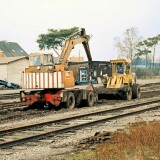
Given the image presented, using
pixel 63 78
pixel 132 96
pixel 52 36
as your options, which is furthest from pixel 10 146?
pixel 52 36

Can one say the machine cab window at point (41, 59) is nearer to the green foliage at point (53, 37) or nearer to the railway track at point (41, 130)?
the railway track at point (41, 130)

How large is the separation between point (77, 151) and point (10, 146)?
1.97m

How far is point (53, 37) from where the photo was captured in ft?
282

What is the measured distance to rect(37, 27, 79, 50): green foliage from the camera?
85.6 metres

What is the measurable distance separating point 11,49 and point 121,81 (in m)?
59.6

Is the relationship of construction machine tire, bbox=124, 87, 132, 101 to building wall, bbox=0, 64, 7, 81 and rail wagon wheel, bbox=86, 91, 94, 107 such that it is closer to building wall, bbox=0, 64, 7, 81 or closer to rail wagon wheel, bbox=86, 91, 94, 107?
rail wagon wheel, bbox=86, 91, 94, 107

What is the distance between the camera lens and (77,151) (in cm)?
909

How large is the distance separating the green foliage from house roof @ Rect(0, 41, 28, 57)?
5223 millimetres

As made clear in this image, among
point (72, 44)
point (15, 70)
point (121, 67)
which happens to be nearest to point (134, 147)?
point (72, 44)

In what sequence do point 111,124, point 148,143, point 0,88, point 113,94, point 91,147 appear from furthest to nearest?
1. point 0,88
2. point 113,94
3. point 111,124
4. point 91,147
5. point 148,143

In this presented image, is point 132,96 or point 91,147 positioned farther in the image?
point 132,96

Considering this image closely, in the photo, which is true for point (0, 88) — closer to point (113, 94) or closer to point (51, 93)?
point (113, 94)

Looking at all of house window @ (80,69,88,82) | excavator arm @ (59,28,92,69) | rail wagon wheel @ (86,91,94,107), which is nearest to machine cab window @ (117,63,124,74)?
excavator arm @ (59,28,92,69)

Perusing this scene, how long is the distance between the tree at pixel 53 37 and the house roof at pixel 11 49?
5.22 metres
